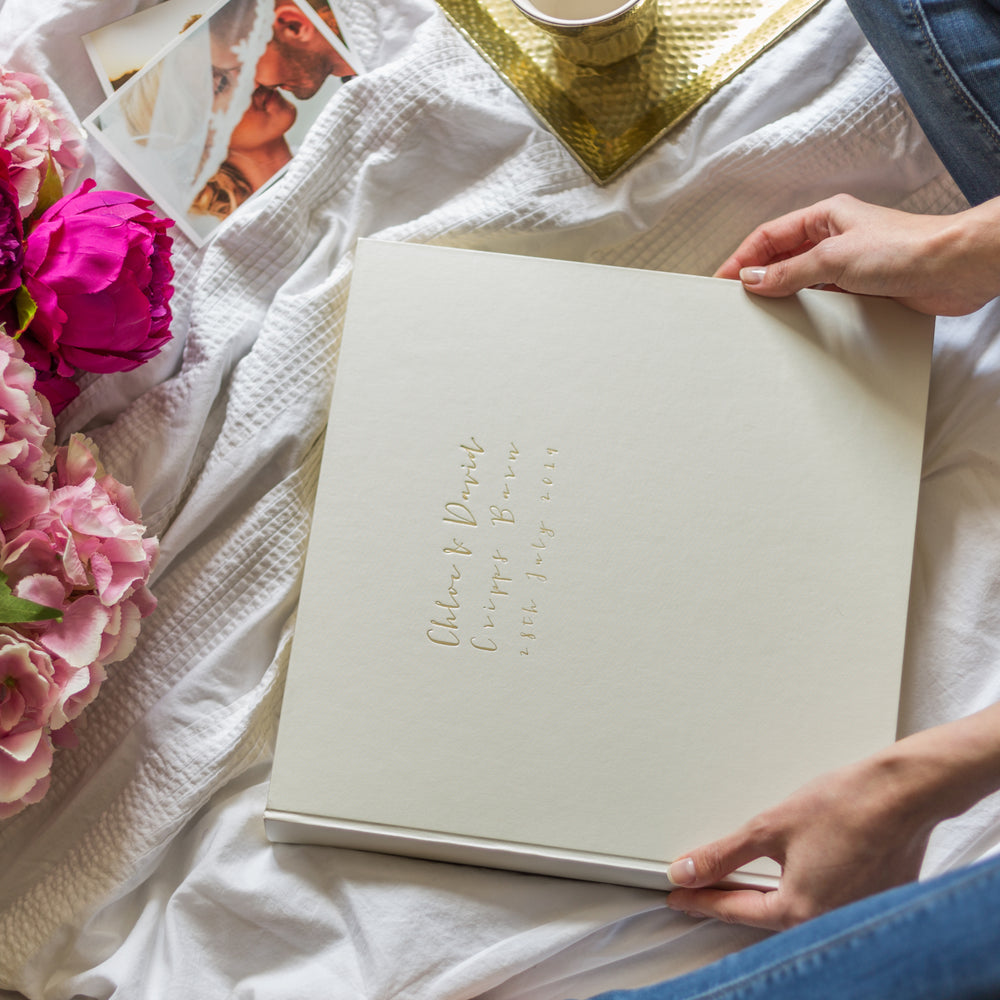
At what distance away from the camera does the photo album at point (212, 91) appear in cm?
73

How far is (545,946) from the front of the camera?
643 millimetres

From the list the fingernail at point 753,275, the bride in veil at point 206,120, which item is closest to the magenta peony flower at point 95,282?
the bride in veil at point 206,120

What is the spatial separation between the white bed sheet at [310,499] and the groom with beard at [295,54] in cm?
4

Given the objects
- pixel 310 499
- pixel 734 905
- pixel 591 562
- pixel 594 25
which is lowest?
pixel 734 905

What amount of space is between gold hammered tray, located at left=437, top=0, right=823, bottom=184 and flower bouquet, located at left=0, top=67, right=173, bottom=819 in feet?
1.09

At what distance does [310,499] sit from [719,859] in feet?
1.36

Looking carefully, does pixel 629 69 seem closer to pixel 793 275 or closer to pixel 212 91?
pixel 793 275

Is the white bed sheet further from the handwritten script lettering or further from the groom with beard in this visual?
the handwritten script lettering

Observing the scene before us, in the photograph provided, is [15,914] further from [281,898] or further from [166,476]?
[166,476]

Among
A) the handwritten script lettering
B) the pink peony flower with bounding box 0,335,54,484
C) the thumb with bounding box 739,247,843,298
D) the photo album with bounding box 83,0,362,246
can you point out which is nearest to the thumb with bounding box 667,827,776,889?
the handwritten script lettering

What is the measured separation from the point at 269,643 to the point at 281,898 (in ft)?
0.64

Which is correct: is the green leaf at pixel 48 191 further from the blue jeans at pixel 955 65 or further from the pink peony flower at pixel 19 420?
the blue jeans at pixel 955 65

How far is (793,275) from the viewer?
0.64m

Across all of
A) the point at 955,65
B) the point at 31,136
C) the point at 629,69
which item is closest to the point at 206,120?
the point at 31,136
